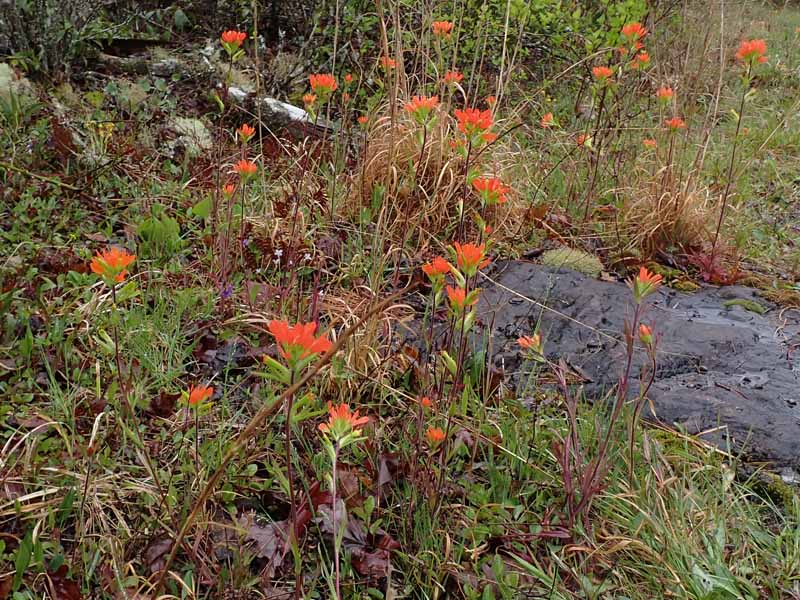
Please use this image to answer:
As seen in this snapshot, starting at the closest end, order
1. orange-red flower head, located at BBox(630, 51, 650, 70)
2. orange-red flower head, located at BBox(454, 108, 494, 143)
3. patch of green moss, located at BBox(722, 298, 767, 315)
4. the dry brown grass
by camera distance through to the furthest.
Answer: orange-red flower head, located at BBox(454, 108, 494, 143), patch of green moss, located at BBox(722, 298, 767, 315), orange-red flower head, located at BBox(630, 51, 650, 70), the dry brown grass

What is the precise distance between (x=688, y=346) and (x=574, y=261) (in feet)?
Answer: 2.37

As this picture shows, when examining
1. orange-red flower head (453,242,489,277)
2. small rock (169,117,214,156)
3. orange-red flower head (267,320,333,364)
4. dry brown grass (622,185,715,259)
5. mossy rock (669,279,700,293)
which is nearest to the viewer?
orange-red flower head (267,320,333,364)

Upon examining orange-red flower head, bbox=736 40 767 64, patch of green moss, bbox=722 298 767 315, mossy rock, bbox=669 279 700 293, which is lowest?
mossy rock, bbox=669 279 700 293

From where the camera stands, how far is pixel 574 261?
2.89m

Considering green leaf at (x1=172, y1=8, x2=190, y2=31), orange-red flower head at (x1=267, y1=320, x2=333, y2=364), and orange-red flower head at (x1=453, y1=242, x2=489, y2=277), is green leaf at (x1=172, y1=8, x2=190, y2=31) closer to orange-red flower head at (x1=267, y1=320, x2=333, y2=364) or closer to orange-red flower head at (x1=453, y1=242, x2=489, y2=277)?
orange-red flower head at (x1=453, y1=242, x2=489, y2=277)

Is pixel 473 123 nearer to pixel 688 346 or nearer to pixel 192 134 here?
pixel 688 346

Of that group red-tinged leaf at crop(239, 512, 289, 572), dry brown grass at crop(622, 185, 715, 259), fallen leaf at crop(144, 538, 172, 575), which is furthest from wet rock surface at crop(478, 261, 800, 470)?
fallen leaf at crop(144, 538, 172, 575)

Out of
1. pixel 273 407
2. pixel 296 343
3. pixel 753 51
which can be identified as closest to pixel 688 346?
pixel 753 51

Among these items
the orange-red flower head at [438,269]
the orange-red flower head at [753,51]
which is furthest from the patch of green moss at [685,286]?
the orange-red flower head at [438,269]

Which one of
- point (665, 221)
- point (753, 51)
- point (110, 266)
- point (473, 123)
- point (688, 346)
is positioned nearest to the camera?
point (110, 266)

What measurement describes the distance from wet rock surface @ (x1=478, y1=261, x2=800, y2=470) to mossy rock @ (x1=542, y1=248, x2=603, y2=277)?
9cm

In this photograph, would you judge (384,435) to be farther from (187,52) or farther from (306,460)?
(187,52)

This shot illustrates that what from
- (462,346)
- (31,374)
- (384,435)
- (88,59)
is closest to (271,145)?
(88,59)

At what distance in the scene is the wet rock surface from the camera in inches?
74.0
